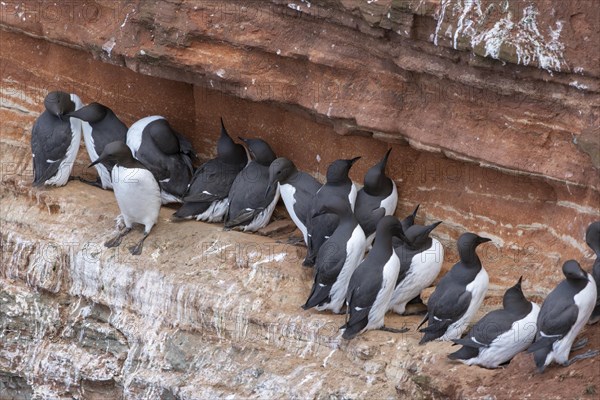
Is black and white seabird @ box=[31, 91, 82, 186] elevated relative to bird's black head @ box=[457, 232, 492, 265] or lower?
lower

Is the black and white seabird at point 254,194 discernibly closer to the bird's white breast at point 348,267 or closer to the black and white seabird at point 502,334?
the bird's white breast at point 348,267

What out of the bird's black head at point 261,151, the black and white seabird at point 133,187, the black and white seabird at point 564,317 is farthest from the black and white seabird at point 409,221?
the black and white seabird at point 133,187

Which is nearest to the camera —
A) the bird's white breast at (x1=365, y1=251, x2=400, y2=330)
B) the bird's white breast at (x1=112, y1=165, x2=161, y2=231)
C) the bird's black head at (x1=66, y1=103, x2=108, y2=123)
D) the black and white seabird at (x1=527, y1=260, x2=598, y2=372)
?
the black and white seabird at (x1=527, y1=260, x2=598, y2=372)

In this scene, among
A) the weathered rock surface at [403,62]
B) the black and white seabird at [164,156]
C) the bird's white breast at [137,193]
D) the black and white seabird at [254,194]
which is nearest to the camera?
the weathered rock surface at [403,62]

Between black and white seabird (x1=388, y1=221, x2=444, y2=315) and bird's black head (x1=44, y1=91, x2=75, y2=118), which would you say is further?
bird's black head (x1=44, y1=91, x2=75, y2=118)

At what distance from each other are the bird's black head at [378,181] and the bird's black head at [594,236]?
2.03 metres

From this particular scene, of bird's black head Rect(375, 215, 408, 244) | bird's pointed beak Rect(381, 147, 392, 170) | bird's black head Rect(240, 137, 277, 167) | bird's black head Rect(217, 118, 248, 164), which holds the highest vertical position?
bird's pointed beak Rect(381, 147, 392, 170)

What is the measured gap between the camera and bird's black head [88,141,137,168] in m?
11.8

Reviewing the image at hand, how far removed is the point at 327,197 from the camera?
11.0 m

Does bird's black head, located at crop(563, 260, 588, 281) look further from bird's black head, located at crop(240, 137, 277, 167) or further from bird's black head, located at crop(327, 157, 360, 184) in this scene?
bird's black head, located at crop(240, 137, 277, 167)

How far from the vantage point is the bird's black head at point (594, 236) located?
9.95 m

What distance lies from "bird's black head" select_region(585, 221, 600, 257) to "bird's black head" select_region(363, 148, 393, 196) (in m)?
2.03

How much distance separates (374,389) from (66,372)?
3.25 meters

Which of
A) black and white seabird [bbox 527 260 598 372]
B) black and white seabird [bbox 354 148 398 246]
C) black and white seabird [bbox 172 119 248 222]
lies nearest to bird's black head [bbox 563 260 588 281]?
black and white seabird [bbox 527 260 598 372]
